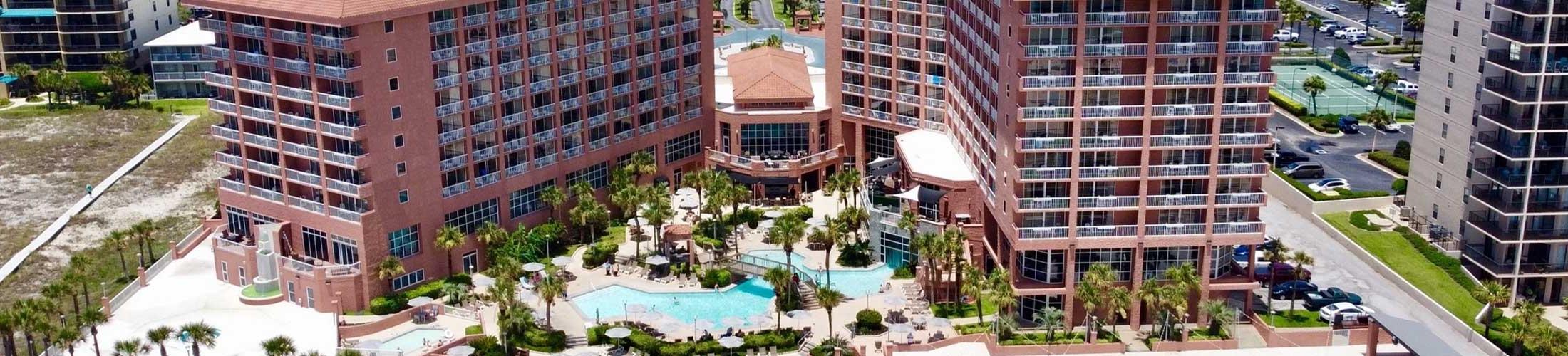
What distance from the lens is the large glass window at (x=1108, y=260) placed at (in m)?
110

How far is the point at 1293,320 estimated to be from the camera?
11281cm

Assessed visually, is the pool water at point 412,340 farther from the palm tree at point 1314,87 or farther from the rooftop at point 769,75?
the palm tree at point 1314,87

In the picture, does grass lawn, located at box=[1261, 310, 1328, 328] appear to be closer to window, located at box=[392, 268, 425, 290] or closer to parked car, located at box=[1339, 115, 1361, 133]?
parked car, located at box=[1339, 115, 1361, 133]

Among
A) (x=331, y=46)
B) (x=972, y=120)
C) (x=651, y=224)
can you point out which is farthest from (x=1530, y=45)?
(x=331, y=46)

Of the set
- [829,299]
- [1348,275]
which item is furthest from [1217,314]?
[829,299]

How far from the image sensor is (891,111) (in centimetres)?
14262

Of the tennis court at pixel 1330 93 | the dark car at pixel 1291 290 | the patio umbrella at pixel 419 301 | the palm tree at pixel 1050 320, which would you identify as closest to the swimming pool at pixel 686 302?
the patio umbrella at pixel 419 301

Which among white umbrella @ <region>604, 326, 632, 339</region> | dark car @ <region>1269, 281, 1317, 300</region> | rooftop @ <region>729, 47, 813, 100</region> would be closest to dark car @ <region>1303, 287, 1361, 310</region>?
dark car @ <region>1269, 281, 1317, 300</region>

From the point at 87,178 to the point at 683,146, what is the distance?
56.3 metres

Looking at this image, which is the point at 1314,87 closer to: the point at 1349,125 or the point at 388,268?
the point at 1349,125

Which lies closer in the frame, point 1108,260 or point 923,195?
point 1108,260

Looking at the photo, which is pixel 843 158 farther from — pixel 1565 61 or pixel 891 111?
pixel 1565 61

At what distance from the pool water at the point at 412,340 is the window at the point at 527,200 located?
16.8 metres

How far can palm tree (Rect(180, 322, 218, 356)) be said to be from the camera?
331 feet
